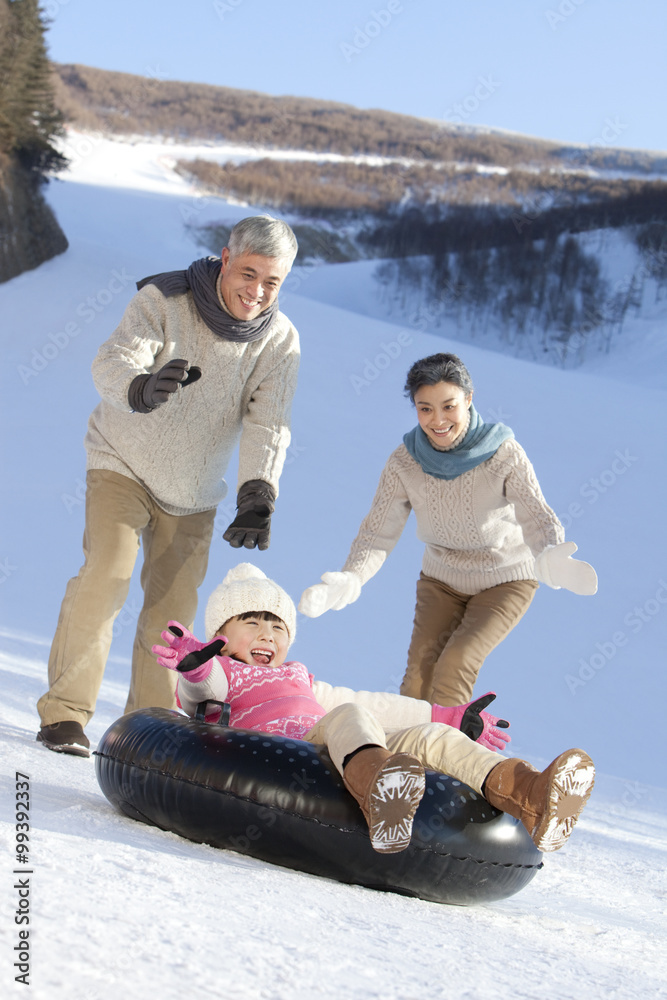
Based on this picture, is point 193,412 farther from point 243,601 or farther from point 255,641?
point 255,641

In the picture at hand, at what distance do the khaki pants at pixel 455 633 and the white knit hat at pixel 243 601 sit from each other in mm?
551

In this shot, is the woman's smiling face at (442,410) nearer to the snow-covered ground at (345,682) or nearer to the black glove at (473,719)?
the black glove at (473,719)

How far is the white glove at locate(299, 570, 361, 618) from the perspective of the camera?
8.70ft

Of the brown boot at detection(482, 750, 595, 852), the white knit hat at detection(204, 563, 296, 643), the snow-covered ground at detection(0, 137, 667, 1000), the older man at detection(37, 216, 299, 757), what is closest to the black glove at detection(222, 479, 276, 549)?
the older man at detection(37, 216, 299, 757)

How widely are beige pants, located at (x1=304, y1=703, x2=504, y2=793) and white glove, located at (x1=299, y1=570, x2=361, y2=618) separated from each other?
0.61 metres

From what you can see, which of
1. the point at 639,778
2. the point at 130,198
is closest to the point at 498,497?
the point at 639,778

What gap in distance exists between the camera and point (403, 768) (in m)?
1.65

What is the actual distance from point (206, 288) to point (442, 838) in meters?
1.76

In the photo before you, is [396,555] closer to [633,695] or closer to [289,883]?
[633,695]

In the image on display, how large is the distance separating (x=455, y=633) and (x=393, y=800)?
134 cm

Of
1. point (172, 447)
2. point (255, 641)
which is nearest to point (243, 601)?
point (255, 641)

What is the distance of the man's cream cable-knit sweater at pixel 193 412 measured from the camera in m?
2.87

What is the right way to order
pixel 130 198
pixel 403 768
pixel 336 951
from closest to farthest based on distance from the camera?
pixel 336 951 → pixel 403 768 → pixel 130 198

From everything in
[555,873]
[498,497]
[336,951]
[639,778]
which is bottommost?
[639,778]
